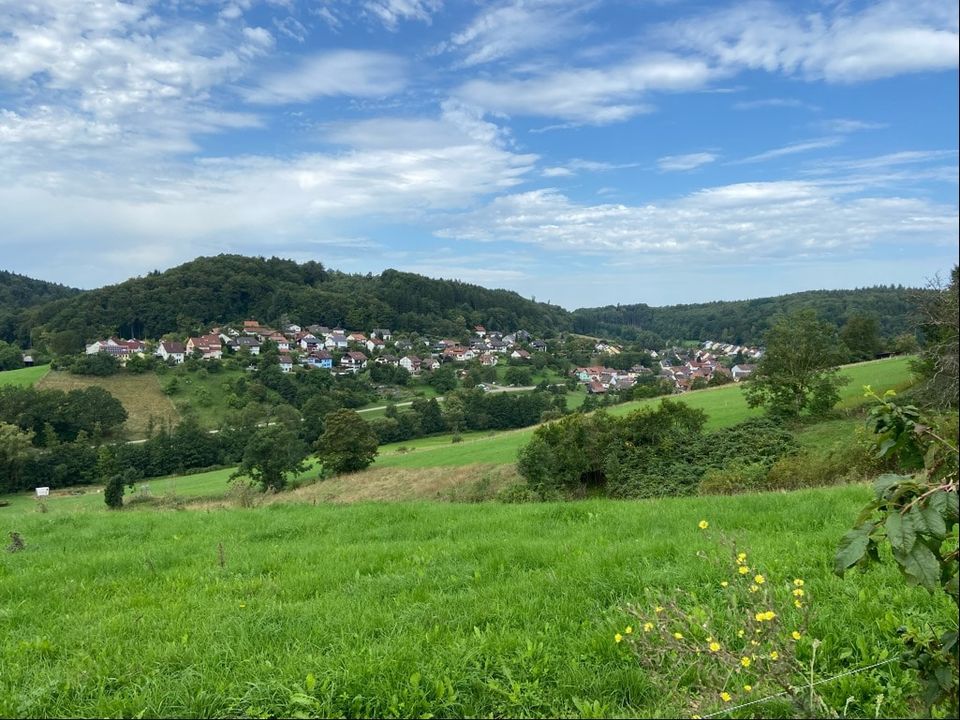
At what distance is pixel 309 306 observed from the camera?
155m

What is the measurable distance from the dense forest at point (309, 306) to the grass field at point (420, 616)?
103m

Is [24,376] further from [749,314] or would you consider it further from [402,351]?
[749,314]

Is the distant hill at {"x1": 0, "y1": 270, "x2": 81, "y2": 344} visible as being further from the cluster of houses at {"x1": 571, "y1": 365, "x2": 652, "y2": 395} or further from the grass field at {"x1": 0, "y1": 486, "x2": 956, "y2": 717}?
the grass field at {"x1": 0, "y1": 486, "x2": 956, "y2": 717}

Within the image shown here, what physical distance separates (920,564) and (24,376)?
11009 centimetres

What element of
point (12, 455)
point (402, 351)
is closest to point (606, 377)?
point (402, 351)

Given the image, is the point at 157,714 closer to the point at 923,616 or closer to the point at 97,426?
the point at 923,616

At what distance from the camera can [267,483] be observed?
40.7 meters

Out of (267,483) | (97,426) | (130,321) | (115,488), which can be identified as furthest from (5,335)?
Result: (115,488)

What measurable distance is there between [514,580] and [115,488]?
2508 cm

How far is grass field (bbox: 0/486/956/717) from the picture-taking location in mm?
3557

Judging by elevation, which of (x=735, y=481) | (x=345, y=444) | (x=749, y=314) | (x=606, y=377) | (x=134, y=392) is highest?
(x=749, y=314)

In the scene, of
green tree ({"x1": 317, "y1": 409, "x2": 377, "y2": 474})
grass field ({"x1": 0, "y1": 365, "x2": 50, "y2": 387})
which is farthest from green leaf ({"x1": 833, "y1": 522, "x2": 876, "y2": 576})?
grass field ({"x1": 0, "y1": 365, "x2": 50, "y2": 387})

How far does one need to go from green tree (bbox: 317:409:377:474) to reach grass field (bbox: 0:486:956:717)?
102 feet

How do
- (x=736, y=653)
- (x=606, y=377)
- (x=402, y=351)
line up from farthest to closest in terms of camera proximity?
(x=402, y=351) < (x=606, y=377) < (x=736, y=653)
